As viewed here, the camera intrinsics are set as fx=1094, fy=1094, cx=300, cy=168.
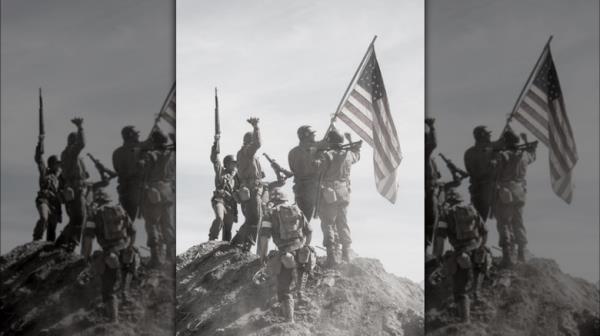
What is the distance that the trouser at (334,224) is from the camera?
1113cm

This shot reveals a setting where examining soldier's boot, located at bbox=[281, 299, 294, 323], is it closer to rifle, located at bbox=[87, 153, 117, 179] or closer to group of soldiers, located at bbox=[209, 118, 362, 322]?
group of soldiers, located at bbox=[209, 118, 362, 322]

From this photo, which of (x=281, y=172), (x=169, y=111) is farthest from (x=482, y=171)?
(x=169, y=111)

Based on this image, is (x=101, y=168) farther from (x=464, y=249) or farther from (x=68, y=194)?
(x=464, y=249)

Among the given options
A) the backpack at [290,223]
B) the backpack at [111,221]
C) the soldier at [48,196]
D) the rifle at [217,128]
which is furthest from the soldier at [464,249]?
the soldier at [48,196]

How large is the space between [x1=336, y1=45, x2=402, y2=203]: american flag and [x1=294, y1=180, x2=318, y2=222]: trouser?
2.30ft

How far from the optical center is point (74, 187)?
1046 centimetres

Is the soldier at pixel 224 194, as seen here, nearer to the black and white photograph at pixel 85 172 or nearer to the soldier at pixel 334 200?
the black and white photograph at pixel 85 172

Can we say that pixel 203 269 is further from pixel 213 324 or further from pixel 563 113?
pixel 563 113

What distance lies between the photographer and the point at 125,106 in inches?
419

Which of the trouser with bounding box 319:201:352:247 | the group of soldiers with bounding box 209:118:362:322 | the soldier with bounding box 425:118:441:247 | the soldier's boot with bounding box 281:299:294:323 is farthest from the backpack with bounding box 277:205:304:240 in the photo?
the soldier with bounding box 425:118:441:247

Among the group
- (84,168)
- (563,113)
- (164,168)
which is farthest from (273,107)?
(563,113)

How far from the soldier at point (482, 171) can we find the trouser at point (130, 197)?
3244 mm

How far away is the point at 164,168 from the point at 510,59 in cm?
353

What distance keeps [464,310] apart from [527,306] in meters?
0.63
